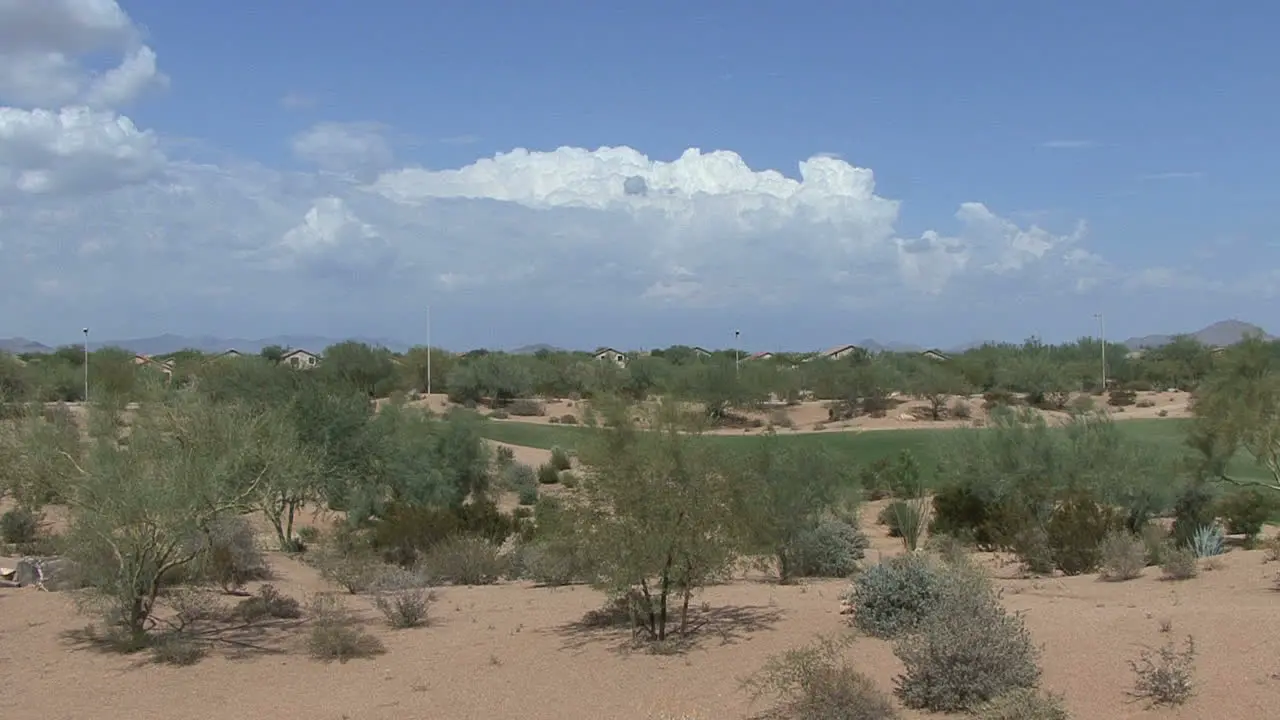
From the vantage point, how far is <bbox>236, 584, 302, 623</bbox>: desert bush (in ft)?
57.9

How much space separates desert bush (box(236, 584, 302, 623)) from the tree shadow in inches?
179

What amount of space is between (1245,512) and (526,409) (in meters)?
65.6

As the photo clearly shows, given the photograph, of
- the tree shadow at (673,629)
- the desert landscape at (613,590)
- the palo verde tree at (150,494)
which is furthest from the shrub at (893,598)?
the palo verde tree at (150,494)

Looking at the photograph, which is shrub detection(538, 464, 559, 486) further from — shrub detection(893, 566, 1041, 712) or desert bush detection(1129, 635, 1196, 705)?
desert bush detection(1129, 635, 1196, 705)

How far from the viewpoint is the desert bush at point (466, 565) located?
22672 mm

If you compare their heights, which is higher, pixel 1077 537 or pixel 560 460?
pixel 1077 537

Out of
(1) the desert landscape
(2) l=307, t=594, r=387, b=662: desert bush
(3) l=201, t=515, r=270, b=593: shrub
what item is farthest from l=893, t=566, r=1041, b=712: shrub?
(3) l=201, t=515, r=270, b=593: shrub

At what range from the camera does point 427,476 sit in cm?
3612

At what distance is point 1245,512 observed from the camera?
2698 cm

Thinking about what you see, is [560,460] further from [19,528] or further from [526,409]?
[526,409]

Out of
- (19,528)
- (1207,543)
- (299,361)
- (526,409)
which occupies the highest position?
(299,361)

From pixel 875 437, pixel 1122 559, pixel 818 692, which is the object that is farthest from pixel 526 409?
pixel 818 692

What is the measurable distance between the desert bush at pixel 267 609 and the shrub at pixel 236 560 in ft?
4.68

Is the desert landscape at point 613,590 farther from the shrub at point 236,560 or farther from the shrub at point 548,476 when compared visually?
the shrub at point 548,476
